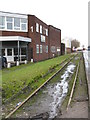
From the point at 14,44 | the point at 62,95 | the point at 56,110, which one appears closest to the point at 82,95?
the point at 62,95

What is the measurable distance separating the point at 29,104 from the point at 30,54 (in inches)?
821

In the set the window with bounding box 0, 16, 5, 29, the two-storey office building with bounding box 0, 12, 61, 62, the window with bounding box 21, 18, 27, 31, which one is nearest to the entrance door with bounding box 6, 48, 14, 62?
the two-storey office building with bounding box 0, 12, 61, 62

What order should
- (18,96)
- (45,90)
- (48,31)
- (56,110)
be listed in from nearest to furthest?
1. (56,110)
2. (18,96)
3. (45,90)
4. (48,31)

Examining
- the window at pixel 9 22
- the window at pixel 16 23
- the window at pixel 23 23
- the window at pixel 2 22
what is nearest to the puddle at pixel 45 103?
the window at pixel 2 22

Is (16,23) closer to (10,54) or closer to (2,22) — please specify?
(2,22)

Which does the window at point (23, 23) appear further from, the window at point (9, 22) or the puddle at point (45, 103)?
the puddle at point (45, 103)

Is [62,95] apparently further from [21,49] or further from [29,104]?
[21,49]

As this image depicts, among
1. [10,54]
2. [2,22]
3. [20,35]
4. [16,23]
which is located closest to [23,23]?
[16,23]

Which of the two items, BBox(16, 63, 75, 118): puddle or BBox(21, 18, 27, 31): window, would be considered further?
BBox(21, 18, 27, 31): window

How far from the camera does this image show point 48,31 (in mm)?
40469

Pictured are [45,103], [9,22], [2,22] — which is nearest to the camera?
Result: [45,103]

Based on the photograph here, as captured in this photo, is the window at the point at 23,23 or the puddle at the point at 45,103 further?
the window at the point at 23,23

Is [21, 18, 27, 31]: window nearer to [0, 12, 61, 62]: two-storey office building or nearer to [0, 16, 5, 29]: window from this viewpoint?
[0, 12, 61, 62]: two-storey office building

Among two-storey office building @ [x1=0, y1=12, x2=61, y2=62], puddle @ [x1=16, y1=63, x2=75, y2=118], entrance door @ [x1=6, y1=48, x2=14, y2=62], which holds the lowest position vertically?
puddle @ [x1=16, y1=63, x2=75, y2=118]
